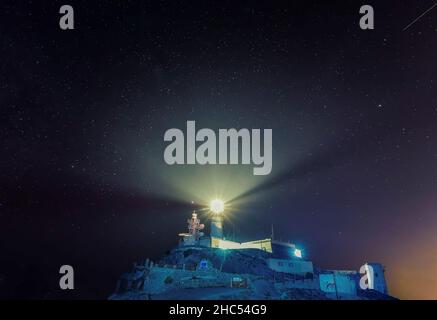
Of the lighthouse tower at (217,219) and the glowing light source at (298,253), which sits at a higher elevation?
the lighthouse tower at (217,219)

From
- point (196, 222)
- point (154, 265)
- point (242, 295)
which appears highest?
point (196, 222)

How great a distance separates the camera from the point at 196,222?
237 feet

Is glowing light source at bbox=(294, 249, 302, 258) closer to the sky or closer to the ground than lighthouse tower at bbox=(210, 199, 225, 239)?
closer to the ground

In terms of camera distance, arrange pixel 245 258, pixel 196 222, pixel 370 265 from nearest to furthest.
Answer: pixel 245 258
pixel 370 265
pixel 196 222

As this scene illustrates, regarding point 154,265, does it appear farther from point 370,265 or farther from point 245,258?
point 370,265

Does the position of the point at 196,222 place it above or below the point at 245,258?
above

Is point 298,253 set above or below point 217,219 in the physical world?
below
